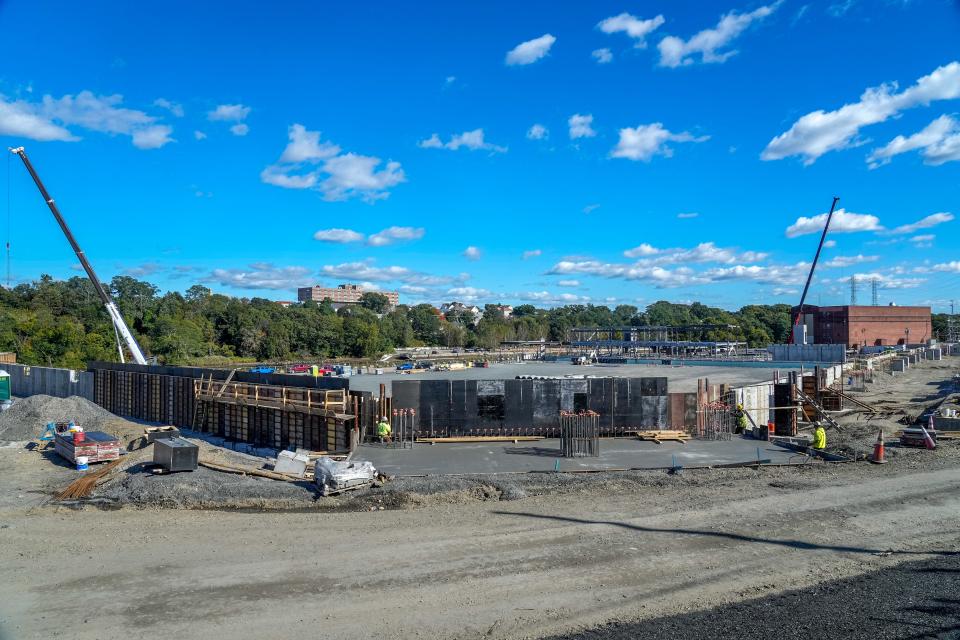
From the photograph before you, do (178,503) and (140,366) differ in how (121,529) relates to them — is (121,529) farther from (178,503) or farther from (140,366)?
(140,366)

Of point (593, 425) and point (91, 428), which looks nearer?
point (593, 425)

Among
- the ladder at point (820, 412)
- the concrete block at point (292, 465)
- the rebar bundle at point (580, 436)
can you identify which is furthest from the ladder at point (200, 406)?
the ladder at point (820, 412)

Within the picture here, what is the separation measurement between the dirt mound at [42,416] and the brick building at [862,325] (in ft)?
367

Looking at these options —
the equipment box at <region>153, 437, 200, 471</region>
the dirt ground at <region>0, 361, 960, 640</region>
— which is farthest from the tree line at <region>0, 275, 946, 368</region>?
the dirt ground at <region>0, 361, 960, 640</region>

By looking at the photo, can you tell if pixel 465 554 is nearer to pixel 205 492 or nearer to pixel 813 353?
pixel 205 492

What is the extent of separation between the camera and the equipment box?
16.4 metres

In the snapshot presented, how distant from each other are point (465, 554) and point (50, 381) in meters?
37.9

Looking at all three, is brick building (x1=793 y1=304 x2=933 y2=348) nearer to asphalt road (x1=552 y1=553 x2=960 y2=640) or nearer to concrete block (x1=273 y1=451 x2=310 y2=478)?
concrete block (x1=273 y1=451 x2=310 y2=478)

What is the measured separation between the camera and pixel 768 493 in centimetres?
1513

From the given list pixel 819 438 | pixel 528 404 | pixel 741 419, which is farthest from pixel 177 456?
pixel 819 438

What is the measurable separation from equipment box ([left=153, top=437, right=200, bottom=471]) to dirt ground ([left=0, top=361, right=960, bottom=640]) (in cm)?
214

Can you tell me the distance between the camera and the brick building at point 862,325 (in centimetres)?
10781

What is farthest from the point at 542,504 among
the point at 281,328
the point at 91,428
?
the point at 281,328

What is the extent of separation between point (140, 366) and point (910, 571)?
3155 cm
